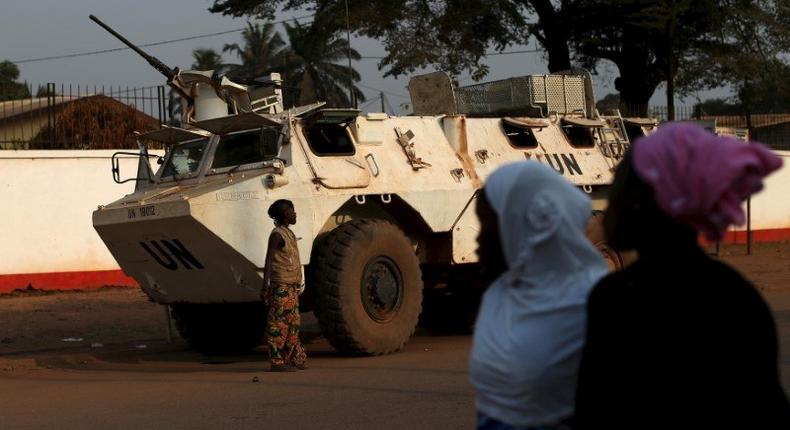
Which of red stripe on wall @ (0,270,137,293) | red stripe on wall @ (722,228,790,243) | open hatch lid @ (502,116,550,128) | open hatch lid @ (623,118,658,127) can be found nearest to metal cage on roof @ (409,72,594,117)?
open hatch lid @ (502,116,550,128)

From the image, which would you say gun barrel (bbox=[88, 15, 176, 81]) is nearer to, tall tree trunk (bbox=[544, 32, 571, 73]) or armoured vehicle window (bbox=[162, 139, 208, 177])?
armoured vehicle window (bbox=[162, 139, 208, 177])

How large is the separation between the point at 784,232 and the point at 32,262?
16.8 metres

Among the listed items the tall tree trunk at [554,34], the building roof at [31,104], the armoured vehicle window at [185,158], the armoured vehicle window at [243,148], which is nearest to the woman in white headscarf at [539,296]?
the armoured vehicle window at [243,148]

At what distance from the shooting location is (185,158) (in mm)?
12156

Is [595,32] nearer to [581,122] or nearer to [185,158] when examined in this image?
[581,122]

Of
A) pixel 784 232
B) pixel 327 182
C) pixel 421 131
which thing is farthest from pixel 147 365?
pixel 784 232

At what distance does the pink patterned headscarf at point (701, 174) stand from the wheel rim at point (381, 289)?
27.6 ft

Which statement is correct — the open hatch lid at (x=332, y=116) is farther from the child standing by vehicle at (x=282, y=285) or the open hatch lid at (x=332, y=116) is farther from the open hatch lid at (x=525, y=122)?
the open hatch lid at (x=525, y=122)

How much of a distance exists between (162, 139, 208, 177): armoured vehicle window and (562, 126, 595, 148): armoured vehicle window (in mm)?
4285

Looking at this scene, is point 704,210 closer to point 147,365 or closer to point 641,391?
point 641,391

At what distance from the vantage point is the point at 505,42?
1000 inches

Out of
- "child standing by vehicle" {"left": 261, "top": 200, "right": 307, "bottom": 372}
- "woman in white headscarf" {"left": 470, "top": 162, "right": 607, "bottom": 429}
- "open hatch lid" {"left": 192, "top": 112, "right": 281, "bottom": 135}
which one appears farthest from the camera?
"open hatch lid" {"left": 192, "top": 112, "right": 281, "bottom": 135}

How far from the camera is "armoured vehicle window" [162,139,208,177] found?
11984 mm

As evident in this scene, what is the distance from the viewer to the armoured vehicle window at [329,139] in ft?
37.6
